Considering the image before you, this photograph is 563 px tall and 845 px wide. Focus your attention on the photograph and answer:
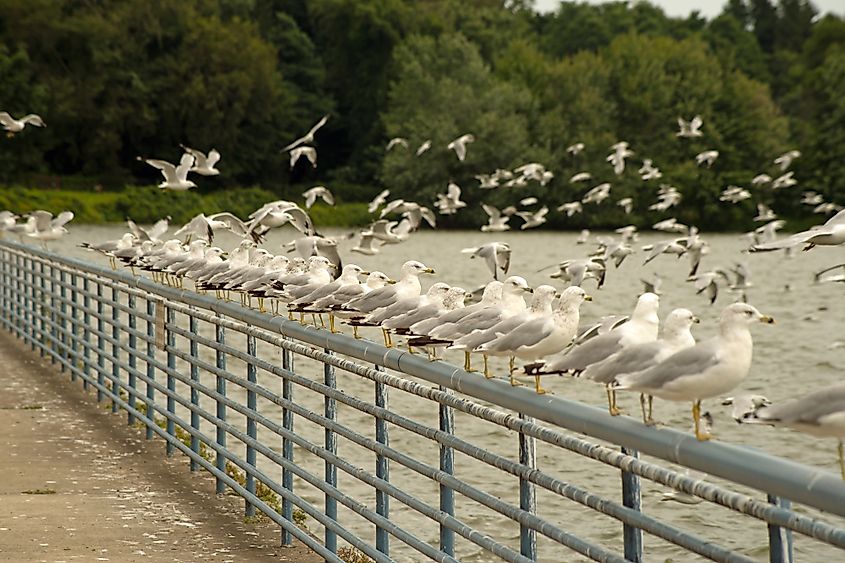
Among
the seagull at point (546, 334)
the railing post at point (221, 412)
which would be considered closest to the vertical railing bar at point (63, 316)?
the railing post at point (221, 412)

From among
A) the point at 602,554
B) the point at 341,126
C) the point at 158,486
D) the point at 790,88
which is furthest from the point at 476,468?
the point at 790,88

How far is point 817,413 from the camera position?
12.0ft

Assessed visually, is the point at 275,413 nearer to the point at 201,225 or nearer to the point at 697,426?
the point at 201,225

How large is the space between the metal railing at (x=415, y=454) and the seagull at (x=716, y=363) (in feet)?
0.81

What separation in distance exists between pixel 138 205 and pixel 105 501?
5801cm

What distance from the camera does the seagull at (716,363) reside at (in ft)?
13.9

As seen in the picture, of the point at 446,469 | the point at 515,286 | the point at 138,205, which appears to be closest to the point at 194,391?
the point at 515,286

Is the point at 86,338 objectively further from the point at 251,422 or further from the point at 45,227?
the point at 45,227

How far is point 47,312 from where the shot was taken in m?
14.6

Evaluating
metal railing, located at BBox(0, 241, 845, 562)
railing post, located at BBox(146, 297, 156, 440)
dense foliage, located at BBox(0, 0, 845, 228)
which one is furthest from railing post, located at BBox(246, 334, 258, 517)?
dense foliage, located at BBox(0, 0, 845, 228)

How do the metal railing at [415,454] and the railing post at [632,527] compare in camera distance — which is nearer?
the metal railing at [415,454]

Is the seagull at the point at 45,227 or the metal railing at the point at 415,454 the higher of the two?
the seagull at the point at 45,227

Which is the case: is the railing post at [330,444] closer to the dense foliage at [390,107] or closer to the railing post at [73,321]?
the railing post at [73,321]

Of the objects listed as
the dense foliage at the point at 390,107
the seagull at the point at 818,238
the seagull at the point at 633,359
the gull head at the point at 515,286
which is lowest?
the seagull at the point at 633,359
